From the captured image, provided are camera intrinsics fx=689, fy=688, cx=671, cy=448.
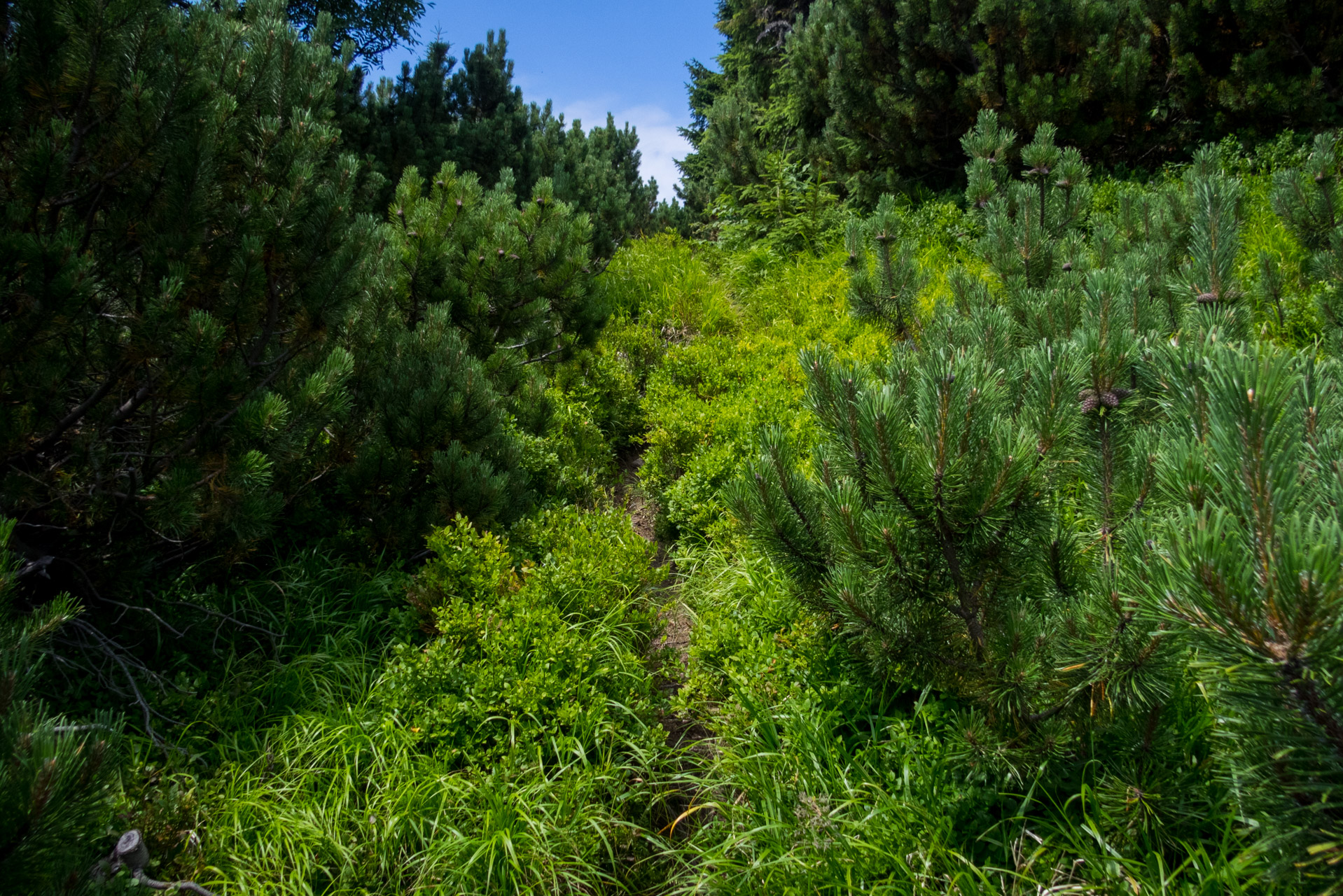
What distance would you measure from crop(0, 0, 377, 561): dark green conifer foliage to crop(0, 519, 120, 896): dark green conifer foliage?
1.19 m

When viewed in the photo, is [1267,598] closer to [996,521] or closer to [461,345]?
[996,521]

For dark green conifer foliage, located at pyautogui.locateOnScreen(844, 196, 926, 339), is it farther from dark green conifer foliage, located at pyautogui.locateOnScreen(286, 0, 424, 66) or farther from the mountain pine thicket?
dark green conifer foliage, located at pyautogui.locateOnScreen(286, 0, 424, 66)

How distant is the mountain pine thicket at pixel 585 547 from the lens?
1289mm

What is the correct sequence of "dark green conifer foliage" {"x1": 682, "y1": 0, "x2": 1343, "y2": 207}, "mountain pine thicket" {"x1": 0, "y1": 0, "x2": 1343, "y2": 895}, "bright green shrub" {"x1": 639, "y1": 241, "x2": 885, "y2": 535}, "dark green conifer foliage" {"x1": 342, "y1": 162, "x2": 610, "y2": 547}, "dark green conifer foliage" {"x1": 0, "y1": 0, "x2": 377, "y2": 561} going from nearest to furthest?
"mountain pine thicket" {"x1": 0, "y1": 0, "x2": 1343, "y2": 895} < "dark green conifer foliage" {"x1": 0, "y1": 0, "x2": 377, "y2": 561} < "dark green conifer foliage" {"x1": 342, "y1": 162, "x2": 610, "y2": 547} < "bright green shrub" {"x1": 639, "y1": 241, "x2": 885, "y2": 535} < "dark green conifer foliage" {"x1": 682, "y1": 0, "x2": 1343, "y2": 207}

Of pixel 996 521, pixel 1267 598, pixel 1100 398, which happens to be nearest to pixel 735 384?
pixel 1100 398

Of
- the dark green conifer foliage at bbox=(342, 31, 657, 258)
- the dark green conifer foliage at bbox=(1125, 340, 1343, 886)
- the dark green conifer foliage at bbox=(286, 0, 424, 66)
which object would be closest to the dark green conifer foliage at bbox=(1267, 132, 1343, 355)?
the dark green conifer foliage at bbox=(1125, 340, 1343, 886)

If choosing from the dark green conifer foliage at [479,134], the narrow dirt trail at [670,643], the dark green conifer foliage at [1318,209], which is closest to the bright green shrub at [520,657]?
the narrow dirt trail at [670,643]

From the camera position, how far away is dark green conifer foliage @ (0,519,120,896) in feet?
3.73

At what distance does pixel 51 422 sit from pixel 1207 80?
1000 centimetres

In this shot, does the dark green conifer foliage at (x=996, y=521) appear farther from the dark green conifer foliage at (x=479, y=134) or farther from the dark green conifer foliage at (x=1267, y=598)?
the dark green conifer foliage at (x=479, y=134)

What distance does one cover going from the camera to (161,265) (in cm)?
249

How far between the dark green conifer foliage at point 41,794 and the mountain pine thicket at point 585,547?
1 cm

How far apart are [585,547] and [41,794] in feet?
9.23

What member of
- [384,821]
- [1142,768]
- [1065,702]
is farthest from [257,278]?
[1142,768]
